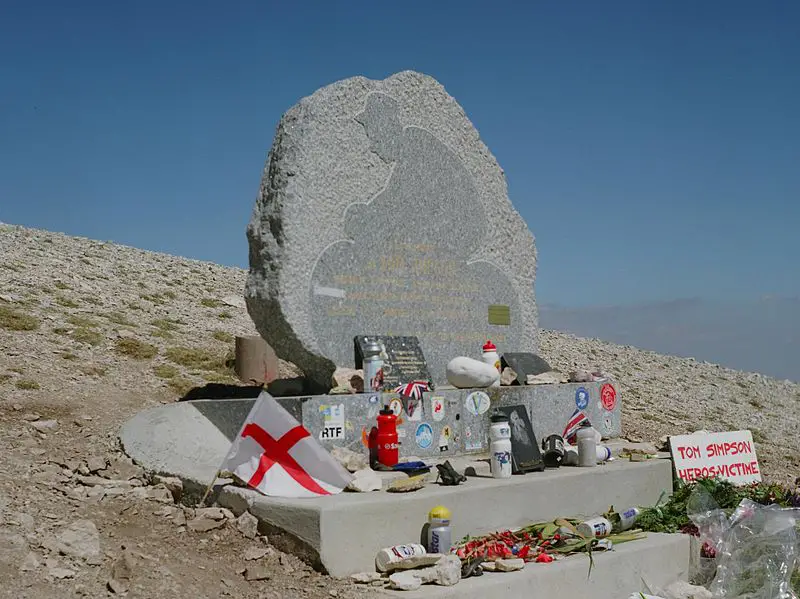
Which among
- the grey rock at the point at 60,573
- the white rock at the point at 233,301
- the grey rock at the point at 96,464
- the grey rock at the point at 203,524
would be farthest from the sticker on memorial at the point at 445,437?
the white rock at the point at 233,301

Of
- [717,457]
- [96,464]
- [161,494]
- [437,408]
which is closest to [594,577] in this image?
[437,408]

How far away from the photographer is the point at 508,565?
548 cm

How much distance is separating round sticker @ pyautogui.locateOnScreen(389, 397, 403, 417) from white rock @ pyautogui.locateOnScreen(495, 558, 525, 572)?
191 centimetres

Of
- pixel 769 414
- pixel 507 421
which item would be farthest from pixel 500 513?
pixel 769 414

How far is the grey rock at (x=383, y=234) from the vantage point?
8016 millimetres

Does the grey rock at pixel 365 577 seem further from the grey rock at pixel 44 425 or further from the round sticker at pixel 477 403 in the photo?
the grey rock at pixel 44 425

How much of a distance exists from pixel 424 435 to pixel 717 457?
2.98 metres

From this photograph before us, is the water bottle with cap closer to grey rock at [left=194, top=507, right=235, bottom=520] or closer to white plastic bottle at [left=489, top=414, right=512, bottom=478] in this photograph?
white plastic bottle at [left=489, top=414, right=512, bottom=478]

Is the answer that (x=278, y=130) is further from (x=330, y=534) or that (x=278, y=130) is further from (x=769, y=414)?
(x=769, y=414)

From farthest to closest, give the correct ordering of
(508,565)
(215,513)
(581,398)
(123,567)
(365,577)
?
(581,398), (215,513), (508,565), (365,577), (123,567)

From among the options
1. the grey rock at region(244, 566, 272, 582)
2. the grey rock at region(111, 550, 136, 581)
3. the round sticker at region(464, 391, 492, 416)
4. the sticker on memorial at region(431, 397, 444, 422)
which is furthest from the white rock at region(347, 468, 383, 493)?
the round sticker at region(464, 391, 492, 416)

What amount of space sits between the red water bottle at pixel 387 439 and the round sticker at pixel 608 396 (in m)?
3.22

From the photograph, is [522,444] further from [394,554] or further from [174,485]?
[174,485]

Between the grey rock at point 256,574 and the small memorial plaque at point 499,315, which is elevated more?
the small memorial plaque at point 499,315
